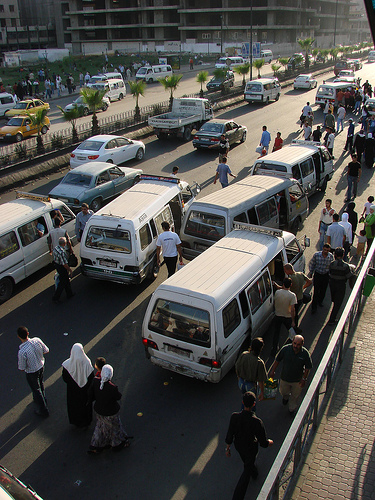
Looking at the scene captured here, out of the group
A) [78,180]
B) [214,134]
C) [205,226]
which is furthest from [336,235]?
[214,134]

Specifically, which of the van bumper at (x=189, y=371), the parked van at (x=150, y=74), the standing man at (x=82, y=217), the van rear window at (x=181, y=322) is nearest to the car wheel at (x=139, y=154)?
the standing man at (x=82, y=217)

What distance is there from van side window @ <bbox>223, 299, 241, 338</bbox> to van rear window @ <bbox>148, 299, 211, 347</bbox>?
1.04 ft

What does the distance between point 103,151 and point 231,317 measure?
13272 mm

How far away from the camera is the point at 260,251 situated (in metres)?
8.45

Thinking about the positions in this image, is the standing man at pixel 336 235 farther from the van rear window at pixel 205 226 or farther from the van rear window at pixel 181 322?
the van rear window at pixel 181 322

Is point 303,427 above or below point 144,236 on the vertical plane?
below

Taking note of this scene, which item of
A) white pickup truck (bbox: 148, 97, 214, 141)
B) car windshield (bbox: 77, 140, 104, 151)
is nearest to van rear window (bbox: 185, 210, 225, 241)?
car windshield (bbox: 77, 140, 104, 151)

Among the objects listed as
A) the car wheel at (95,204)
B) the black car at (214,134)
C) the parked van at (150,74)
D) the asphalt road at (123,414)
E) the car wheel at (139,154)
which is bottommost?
the asphalt road at (123,414)

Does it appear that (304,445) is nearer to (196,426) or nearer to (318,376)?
(318,376)

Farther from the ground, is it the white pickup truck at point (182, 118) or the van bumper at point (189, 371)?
the white pickup truck at point (182, 118)

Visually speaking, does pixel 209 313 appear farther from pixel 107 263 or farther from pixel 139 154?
pixel 139 154

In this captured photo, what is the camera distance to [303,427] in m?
5.30

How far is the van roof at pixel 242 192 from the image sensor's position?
35.4ft

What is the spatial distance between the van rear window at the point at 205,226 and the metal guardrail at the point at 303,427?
3.75m
